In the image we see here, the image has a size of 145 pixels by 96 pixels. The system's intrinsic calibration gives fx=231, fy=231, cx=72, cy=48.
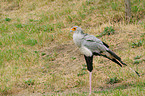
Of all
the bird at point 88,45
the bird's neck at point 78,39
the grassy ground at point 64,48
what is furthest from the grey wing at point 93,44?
the grassy ground at point 64,48

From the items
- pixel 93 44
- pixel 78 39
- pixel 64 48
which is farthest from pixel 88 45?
pixel 64 48

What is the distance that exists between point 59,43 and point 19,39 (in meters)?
2.27

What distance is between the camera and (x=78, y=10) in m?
13.6

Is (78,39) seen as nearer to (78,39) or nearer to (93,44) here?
(78,39)

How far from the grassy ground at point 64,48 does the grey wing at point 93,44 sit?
1159 millimetres

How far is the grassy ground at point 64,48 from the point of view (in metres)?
7.46

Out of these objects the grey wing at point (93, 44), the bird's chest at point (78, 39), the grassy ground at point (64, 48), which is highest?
the bird's chest at point (78, 39)

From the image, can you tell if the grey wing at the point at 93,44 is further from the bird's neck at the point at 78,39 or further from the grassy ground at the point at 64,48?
the grassy ground at the point at 64,48

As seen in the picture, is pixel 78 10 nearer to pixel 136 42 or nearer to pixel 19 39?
pixel 19 39

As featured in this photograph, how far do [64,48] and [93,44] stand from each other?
431cm

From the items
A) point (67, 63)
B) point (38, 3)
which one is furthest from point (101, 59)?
point (38, 3)

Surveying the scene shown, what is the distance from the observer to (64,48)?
10.5 m

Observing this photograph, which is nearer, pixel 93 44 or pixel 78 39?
pixel 78 39

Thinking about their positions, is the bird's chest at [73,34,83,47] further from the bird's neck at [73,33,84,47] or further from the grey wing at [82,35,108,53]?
the grey wing at [82,35,108,53]
